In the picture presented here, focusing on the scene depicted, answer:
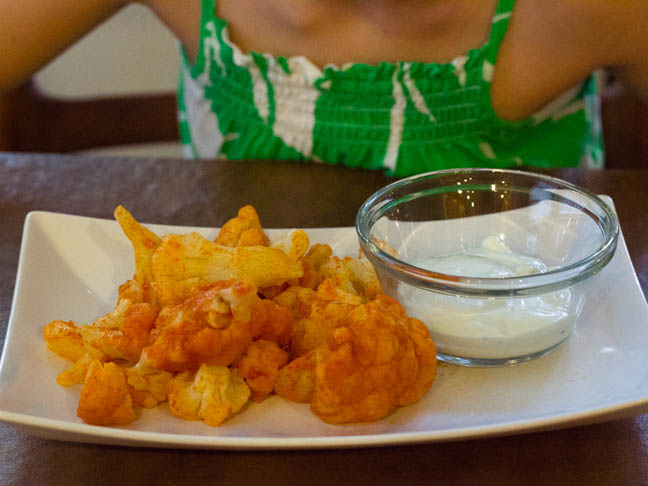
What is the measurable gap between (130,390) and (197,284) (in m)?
0.10

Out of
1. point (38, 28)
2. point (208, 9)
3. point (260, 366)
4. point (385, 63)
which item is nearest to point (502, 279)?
point (260, 366)

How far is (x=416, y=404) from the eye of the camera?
20.5 inches

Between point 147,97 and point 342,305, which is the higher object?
point 342,305

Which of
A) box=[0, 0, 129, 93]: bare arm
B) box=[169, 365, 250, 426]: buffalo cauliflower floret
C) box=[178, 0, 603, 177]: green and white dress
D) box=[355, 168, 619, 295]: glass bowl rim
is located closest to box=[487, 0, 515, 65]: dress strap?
box=[178, 0, 603, 177]: green and white dress

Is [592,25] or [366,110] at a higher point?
[592,25]

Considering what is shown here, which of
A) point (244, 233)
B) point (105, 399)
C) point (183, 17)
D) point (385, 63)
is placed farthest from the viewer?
point (183, 17)

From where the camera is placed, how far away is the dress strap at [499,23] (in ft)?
3.21

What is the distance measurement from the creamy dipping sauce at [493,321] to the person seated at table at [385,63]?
1.40ft

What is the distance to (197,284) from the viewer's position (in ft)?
1.82

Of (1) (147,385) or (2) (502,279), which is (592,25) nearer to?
(2) (502,279)

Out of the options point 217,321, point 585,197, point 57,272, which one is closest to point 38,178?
point 57,272

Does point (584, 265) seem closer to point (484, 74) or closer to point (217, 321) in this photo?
point (217, 321)

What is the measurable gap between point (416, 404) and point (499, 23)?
0.65m

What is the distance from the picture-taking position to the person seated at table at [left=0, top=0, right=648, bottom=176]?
987mm
